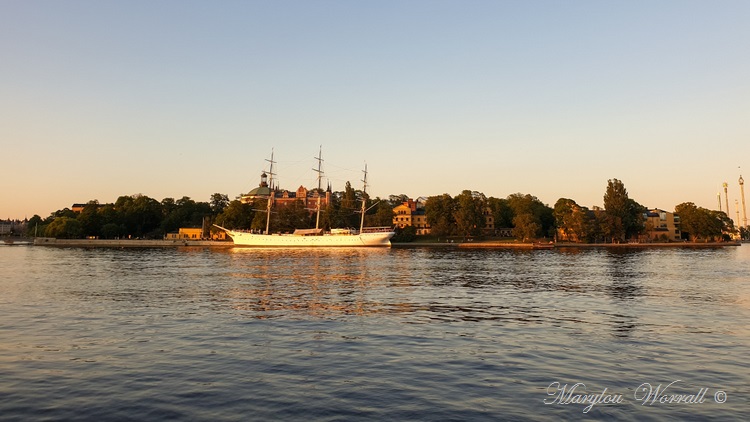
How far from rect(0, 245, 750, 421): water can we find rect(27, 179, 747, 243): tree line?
11605 cm

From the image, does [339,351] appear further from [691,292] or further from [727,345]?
[691,292]

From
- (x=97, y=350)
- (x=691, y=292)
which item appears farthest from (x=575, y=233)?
(x=97, y=350)

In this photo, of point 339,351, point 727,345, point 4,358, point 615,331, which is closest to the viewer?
point 4,358

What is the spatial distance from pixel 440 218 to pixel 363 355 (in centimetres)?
14243

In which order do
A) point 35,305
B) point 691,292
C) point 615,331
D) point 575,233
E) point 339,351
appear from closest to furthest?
point 339,351 < point 615,331 < point 35,305 < point 691,292 < point 575,233

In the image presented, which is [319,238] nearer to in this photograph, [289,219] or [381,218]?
[289,219]

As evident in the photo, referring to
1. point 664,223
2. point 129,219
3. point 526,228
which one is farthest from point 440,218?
→ point 129,219

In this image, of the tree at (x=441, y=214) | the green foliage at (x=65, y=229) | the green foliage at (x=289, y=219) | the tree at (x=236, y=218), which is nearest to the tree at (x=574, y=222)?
the tree at (x=441, y=214)

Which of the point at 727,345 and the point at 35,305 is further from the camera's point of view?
the point at 35,305

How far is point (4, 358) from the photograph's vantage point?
1477cm

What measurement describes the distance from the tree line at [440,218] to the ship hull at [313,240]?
11.3m

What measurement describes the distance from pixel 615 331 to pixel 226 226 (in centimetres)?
16312

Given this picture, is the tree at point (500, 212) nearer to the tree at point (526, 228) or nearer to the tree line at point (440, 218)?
the tree line at point (440, 218)

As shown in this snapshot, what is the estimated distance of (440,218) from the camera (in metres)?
156
